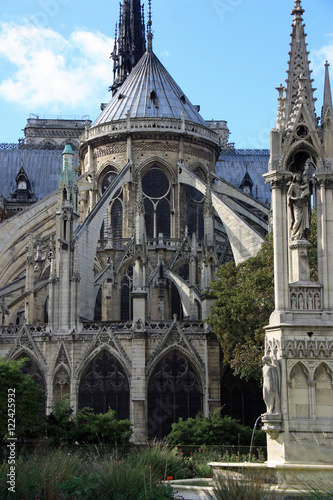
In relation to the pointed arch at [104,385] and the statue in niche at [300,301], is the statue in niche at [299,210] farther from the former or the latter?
the pointed arch at [104,385]

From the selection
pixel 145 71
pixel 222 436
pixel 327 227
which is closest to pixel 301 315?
pixel 327 227

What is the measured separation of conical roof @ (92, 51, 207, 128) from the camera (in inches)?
2127

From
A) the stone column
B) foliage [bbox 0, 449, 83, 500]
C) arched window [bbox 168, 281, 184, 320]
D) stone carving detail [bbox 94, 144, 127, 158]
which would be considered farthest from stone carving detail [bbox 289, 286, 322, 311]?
stone carving detail [bbox 94, 144, 127, 158]

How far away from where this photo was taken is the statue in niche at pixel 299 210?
53.7 feet

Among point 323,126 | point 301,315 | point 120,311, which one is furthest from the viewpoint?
point 120,311

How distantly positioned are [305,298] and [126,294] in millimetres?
32619

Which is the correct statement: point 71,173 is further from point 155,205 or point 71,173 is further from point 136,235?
point 155,205

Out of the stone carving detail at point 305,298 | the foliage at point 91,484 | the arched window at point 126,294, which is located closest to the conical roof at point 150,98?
the arched window at point 126,294

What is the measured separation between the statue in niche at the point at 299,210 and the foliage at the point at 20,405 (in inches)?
677

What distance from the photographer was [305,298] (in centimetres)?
1602

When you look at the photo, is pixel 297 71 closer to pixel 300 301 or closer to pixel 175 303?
pixel 300 301

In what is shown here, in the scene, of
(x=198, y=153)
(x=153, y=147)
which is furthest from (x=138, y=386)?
(x=198, y=153)

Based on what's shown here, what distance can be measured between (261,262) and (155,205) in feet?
62.2

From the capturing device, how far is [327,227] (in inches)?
648
